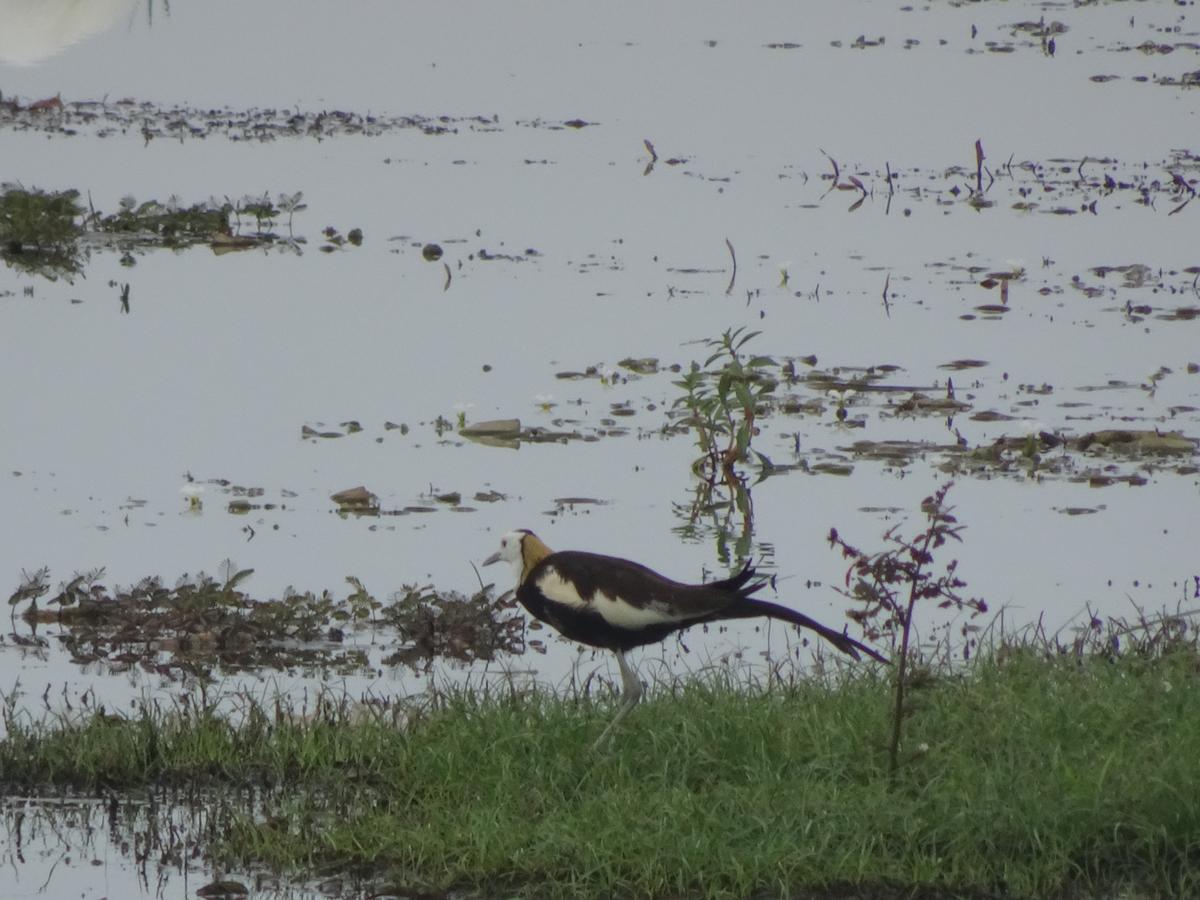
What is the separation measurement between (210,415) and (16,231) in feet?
14.3

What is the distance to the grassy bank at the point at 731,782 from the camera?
20.1 feet

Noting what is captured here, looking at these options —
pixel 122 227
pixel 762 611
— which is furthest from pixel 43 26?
pixel 762 611

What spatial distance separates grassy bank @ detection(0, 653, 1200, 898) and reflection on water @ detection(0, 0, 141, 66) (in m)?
19.6

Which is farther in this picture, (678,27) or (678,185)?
(678,27)

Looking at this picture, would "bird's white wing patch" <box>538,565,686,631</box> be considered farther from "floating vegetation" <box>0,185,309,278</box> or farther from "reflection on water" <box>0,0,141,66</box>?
"reflection on water" <box>0,0,141,66</box>

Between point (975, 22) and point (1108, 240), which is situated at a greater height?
point (975, 22)

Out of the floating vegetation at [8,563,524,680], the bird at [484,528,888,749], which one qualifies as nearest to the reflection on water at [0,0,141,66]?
the floating vegetation at [8,563,524,680]

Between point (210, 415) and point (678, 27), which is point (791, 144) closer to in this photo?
point (678, 27)

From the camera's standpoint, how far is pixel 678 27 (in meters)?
27.5

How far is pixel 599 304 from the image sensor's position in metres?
14.0

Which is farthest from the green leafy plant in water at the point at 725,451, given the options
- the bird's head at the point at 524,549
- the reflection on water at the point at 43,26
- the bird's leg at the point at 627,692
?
the reflection on water at the point at 43,26

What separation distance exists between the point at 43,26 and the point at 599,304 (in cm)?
1407

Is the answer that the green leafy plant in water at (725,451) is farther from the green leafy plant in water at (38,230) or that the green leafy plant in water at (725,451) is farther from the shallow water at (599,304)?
the green leafy plant in water at (38,230)

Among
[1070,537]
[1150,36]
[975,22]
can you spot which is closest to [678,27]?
[975,22]
